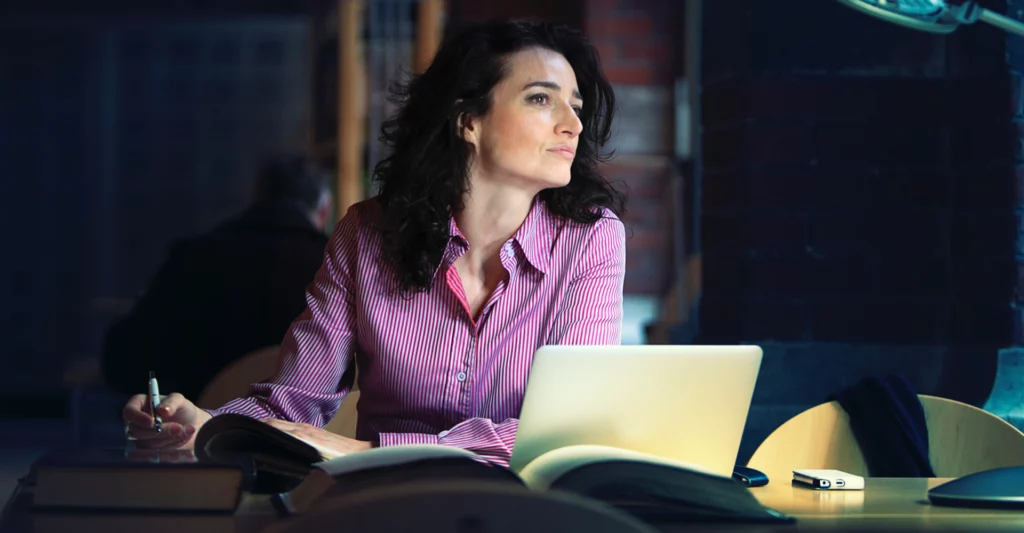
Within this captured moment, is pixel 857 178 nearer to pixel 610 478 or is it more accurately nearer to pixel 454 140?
pixel 454 140

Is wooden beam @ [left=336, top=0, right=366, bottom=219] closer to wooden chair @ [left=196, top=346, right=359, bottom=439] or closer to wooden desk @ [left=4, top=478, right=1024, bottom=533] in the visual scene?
wooden chair @ [left=196, top=346, right=359, bottom=439]

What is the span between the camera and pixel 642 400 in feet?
3.80

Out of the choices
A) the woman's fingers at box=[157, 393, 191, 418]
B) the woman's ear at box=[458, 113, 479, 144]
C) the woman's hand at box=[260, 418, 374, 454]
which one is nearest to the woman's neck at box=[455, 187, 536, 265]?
the woman's ear at box=[458, 113, 479, 144]

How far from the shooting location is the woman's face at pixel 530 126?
1.81 m

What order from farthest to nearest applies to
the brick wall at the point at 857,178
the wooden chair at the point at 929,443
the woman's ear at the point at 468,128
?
1. the brick wall at the point at 857,178
2. the woman's ear at the point at 468,128
3. the wooden chair at the point at 929,443

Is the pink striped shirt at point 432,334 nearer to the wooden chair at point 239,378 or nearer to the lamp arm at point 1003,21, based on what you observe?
the wooden chair at point 239,378

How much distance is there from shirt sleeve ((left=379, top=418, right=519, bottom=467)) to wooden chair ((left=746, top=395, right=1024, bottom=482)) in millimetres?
404

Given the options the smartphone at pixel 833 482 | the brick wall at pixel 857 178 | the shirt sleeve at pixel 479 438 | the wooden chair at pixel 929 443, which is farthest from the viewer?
the brick wall at pixel 857 178

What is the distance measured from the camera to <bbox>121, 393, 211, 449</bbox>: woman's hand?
1401 millimetres

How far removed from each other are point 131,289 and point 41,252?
53 centimetres

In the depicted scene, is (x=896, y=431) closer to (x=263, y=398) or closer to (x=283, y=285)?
(x=263, y=398)

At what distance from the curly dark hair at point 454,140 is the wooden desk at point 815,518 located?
2.28ft

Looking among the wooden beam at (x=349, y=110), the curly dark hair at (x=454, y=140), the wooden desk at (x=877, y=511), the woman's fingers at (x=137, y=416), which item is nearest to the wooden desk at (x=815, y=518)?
the wooden desk at (x=877, y=511)

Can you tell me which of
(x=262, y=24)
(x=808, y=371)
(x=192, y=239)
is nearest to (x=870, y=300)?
(x=808, y=371)
